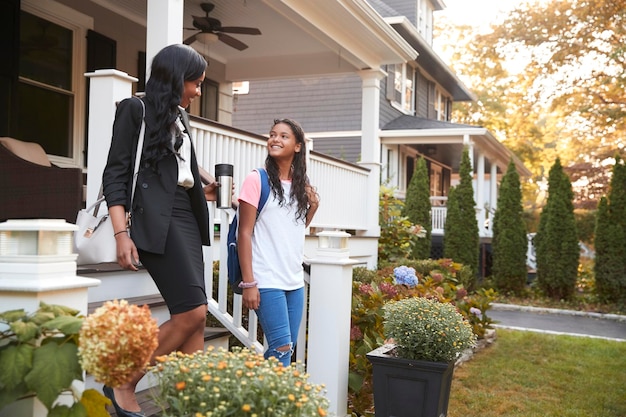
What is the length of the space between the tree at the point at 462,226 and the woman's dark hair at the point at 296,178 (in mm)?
12086

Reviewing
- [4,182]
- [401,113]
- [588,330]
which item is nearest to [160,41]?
[4,182]

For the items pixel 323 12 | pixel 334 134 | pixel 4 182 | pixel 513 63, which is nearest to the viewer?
pixel 4 182

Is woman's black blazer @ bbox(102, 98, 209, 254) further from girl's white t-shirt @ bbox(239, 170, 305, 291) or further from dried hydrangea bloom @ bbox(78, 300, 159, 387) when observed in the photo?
dried hydrangea bloom @ bbox(78, 300, 159, 387)

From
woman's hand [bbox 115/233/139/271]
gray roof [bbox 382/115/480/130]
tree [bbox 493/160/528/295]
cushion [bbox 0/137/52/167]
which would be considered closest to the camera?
woman's hand [bbox 115/233/139/271]

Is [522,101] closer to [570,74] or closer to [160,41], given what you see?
[570,74]

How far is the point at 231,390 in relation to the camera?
6.20 ft

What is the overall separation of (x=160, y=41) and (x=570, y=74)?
1745 cm

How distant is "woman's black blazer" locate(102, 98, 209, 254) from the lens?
8.66 ft

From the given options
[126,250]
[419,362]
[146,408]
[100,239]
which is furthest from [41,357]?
[419,362]

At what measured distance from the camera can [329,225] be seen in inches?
334

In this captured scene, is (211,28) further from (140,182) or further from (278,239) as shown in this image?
(140,182)

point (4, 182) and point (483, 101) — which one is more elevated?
point (483, 101)

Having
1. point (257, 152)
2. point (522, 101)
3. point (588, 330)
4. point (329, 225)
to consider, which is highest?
point (522, 101)

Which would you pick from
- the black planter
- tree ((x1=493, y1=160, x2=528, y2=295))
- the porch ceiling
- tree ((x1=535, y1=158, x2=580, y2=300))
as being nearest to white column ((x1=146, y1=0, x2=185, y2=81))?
the porch ceiling
